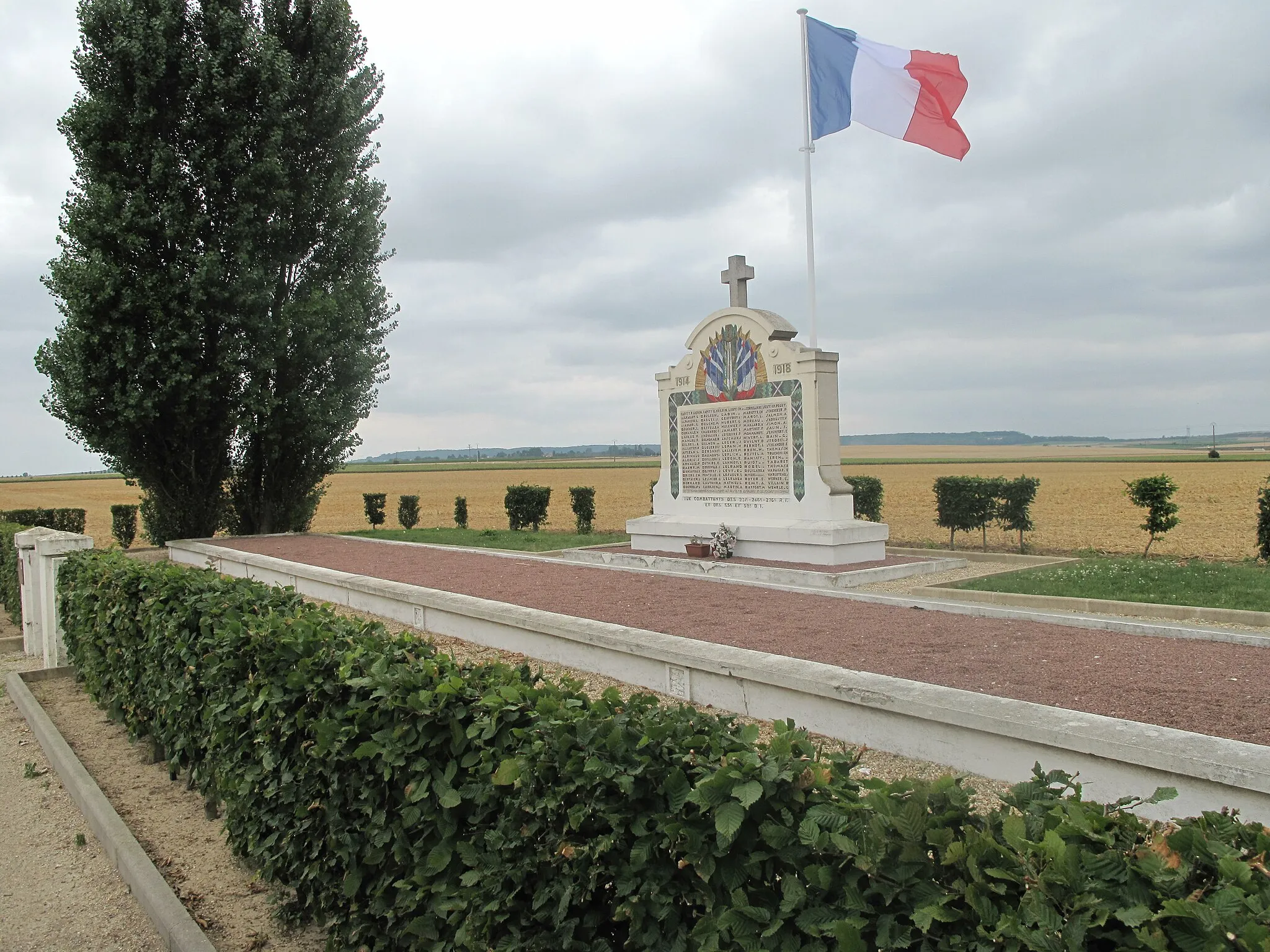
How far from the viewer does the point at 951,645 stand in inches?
259

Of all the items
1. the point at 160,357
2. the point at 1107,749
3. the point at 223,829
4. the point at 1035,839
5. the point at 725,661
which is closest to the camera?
the point at 1035,839

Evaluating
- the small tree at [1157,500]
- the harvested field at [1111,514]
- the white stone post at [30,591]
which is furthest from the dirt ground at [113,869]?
the harvested field at [1111,514]

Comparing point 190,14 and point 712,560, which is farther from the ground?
point 190,14

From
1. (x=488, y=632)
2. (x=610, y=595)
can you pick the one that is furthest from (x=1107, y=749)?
(x=610, y=595)

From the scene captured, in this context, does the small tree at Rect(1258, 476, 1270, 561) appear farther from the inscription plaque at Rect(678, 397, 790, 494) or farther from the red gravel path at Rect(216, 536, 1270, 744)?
the red gravel path at Rect(216, 536, 1270, 744)

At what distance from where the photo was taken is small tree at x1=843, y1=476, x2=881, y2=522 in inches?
677

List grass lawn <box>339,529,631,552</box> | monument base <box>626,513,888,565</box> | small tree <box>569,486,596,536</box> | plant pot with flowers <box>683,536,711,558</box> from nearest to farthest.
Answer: monument base <box>626,513,888,565</box>, plant pot with flowers <box>683,536,711,558</box>, grass lawn <box>339,529,631,552</box>, small tree <box>569,486,596,536</box>

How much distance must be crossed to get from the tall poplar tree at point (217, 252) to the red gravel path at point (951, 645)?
850 cm

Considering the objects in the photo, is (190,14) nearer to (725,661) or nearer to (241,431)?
(241,431)

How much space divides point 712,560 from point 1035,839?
11277 millimetres

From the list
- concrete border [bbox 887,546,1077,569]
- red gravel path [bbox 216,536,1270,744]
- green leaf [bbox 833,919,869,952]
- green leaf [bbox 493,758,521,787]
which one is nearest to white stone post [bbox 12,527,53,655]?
red gravel path [bbox 216,536,1270,744]

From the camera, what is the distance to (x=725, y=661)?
5.45 metres

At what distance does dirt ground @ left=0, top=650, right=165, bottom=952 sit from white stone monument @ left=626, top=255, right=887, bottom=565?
9197 mm

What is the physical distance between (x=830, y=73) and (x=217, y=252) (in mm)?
11338
